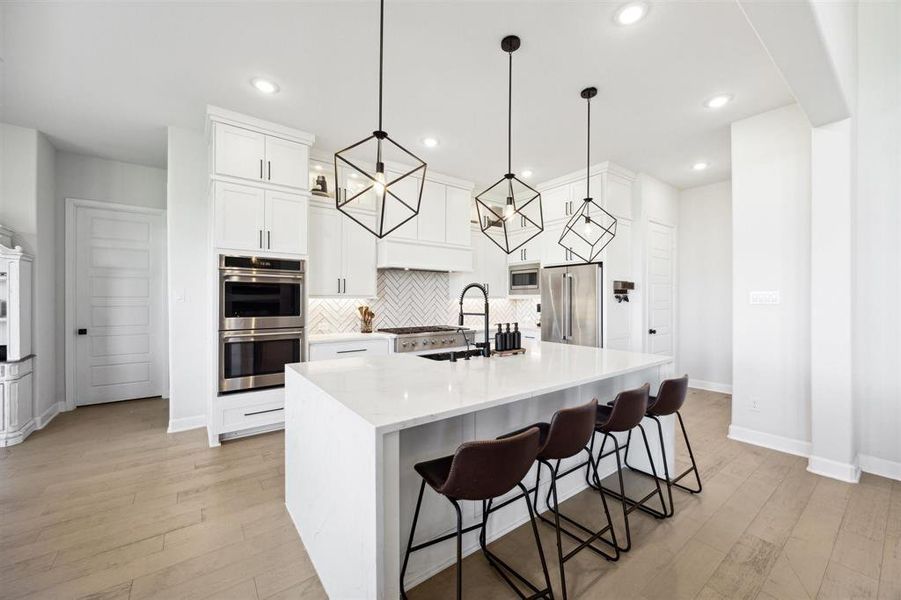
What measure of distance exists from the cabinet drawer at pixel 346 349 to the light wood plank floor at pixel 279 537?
103 cm

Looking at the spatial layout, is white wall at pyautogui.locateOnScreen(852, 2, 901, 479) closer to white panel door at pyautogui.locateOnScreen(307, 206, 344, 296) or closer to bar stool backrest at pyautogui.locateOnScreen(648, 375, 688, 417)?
bar stool backrest at pyautogui.locateOnScreen(648, 375, 688, 417)

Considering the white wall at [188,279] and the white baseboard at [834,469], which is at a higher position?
the white wall at [188,279]

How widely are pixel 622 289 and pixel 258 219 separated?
4007mm

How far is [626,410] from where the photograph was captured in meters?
1.99

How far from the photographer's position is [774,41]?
175 centimetres

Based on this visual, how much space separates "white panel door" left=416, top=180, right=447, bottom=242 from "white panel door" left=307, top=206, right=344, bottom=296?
102 cm

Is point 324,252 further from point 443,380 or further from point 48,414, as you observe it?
point 48,414

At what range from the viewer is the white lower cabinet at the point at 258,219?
324 centimetres

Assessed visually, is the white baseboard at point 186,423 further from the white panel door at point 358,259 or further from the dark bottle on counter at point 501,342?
the dark bottle on counter at point 501,342

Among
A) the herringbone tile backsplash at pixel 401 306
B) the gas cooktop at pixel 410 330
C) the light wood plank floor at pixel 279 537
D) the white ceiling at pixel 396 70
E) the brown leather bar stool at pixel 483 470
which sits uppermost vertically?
the white ceiling at pixel 396 70

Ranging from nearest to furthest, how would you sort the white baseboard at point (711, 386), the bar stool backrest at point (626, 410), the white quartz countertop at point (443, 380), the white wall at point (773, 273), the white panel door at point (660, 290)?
the white quartz countertop at point (443, 380) < the bar stool backrest at point (626, 410) < the white wall at point (773, 273) < the white panel door at point (660, 290) < the white baseboard at point (711, 386)

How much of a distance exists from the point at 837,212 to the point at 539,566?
10.2ft

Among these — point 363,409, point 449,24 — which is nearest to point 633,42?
point 449,24

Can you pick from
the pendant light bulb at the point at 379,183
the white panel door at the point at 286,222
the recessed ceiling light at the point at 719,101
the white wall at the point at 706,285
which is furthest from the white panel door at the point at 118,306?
the white wall at the point at 706,285
